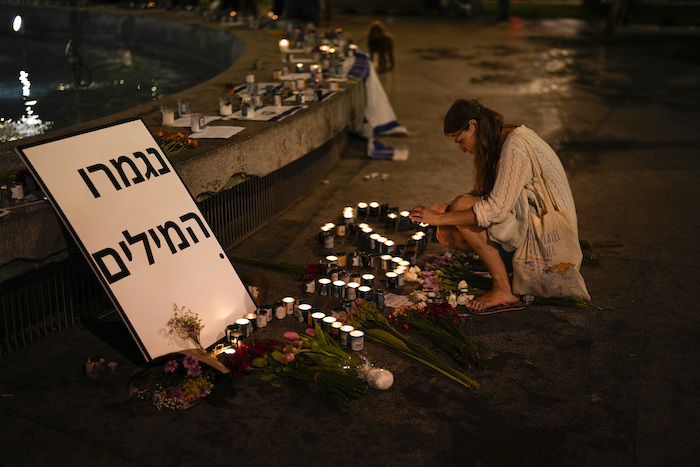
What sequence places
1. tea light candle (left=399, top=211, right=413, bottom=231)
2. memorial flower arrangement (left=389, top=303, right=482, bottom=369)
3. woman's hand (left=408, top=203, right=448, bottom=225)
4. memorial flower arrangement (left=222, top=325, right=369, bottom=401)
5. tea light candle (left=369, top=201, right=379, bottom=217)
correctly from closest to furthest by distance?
memorial flower arrangement (left=222, top=325, right=369, bottom=401), memorial flower arrangement (left=389, top=303, right=482, bottom=369), woman's hand (left=408, top=203, right=448, bottom=225), tea light candle (left=399, top=211, right=413, bottom=231), tea light candle (left=369, top=201, right=379, bottom=217)

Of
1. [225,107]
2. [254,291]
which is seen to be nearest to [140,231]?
[254,291]

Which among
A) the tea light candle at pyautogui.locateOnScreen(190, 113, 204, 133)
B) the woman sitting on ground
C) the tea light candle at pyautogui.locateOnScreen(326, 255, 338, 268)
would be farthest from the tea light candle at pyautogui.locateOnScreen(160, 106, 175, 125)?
the woman sitting on ground

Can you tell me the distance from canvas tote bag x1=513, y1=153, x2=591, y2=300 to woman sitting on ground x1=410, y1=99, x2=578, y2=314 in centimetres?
4

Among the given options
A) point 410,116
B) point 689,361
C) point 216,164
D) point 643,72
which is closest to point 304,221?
point 216,164

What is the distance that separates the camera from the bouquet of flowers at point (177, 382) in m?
3.73

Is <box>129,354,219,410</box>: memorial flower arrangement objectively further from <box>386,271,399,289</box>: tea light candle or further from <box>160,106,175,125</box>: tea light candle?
<box>160,106,175,125</box>: tea light candle

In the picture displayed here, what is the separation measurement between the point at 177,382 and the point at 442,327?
1.49 meters

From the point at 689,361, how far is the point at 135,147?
304 centimetres

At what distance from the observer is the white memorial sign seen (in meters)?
3.91

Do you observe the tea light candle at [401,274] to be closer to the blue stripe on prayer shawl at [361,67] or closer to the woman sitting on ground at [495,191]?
the woman sitting on ground at [495,191]

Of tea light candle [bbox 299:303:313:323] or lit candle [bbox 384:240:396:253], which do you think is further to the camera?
lit candle [bbox 384:240:396:253]

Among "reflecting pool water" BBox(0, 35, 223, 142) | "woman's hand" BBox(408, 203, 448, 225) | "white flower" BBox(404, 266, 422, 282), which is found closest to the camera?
"woman's hand" BBox(408, 203, 448, 225)

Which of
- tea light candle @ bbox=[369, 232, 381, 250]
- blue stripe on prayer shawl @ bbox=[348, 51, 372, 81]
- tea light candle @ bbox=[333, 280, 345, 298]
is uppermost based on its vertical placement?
blue stripe on prayer shawl @ bbox=[348, 51, 372, 81]

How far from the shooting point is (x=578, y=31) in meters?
19.9
